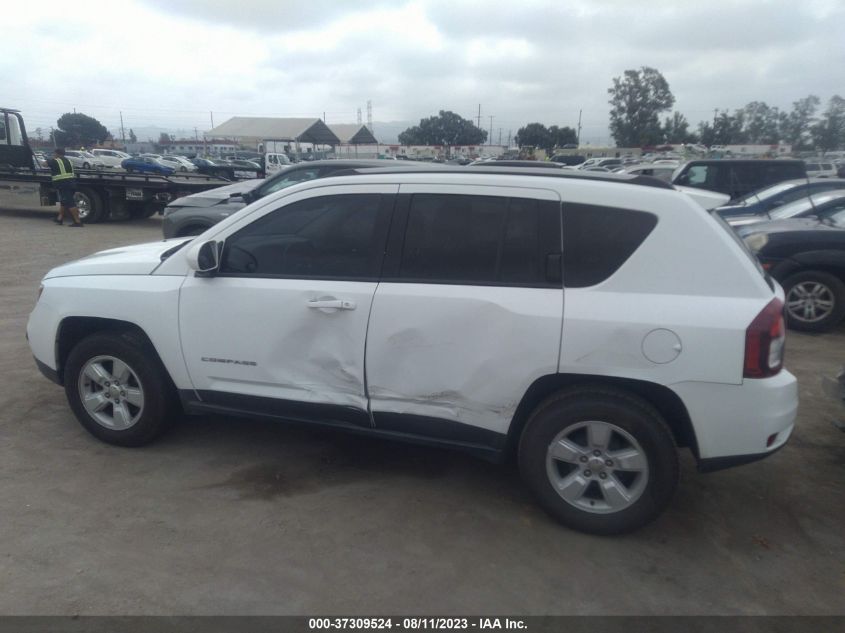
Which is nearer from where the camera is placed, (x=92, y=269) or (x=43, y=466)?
(x=43, y=466)

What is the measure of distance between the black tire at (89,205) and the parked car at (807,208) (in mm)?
14975

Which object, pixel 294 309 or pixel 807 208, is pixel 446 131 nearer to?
pixel 807 208

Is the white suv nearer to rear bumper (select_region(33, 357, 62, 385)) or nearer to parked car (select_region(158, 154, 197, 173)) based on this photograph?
rear bumper (select_region(33, 357, 62, 385))

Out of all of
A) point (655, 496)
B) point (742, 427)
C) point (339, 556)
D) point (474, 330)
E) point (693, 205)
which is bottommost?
point (339, 556)

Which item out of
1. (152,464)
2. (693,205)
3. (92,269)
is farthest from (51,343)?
(693,205)

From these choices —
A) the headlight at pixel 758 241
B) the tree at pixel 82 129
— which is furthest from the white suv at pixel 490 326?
the tree at pixel 82 129

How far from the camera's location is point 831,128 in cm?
3953

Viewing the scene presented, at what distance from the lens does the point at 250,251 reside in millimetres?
4102

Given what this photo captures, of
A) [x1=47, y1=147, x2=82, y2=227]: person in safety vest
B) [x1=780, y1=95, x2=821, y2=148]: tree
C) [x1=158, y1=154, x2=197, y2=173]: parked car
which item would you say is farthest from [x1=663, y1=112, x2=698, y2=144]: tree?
[x1=47, y1=147, x2=82, y2=227]: person in safety vest

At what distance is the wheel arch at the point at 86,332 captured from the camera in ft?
14.3

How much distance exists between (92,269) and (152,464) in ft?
4.46

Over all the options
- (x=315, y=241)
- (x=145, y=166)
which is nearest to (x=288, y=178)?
(x=315, y=241)

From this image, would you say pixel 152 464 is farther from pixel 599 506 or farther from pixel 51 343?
pixel 599 506

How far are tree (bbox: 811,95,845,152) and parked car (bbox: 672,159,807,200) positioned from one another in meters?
31.9
